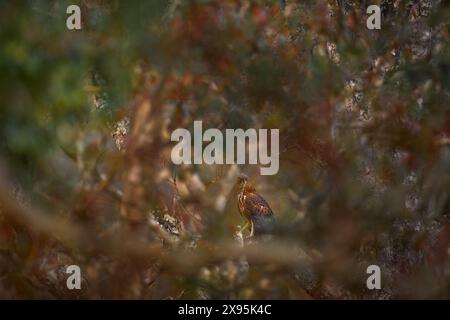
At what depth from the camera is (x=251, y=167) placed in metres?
2.06

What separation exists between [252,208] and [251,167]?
13cm

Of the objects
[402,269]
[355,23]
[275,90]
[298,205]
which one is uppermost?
[355,23]

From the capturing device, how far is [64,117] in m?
1.82

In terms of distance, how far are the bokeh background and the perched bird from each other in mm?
26

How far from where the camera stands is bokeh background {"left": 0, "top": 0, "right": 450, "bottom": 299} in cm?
199

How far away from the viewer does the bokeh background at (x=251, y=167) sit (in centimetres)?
199

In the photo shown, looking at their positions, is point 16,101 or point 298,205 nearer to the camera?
point 16,101

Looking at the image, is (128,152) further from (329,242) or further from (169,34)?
(329,242)

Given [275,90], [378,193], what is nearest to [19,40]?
[275,90]

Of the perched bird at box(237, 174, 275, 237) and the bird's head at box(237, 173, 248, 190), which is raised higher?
the bird's head at box(237, 173, 248, 190)

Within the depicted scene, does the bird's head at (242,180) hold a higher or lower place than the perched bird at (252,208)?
higher

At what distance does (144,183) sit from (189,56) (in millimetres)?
404

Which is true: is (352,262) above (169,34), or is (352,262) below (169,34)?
below

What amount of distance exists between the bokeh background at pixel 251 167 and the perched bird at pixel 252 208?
26 mm
